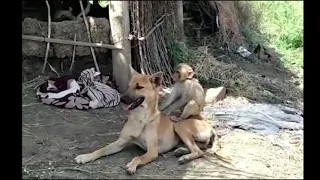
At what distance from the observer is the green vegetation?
875cm

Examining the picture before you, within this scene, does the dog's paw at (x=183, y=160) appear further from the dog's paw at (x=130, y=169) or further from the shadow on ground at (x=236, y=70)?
the shadow on ground at (x=236, y=70)

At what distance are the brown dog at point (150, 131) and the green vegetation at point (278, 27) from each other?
4.11 m

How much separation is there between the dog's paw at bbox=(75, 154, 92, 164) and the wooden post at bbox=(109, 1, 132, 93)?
6.09ft

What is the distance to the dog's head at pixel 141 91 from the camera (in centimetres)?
411

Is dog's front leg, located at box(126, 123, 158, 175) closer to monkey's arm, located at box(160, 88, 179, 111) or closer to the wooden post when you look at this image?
monkey's arm, located at box(160, 88, 179, 111)

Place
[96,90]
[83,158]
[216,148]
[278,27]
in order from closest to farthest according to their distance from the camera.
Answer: [83,158] → [216,148] → [96,90] → [278,27]

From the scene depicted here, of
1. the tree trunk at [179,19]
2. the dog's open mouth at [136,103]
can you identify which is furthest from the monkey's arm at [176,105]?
the tree trunk at [179,19]

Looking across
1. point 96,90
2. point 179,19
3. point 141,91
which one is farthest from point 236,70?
point 141,91

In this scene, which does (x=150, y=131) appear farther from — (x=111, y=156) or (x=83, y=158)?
(x=83, y=158)

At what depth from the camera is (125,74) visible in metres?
5.99

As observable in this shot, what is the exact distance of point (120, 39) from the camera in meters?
5.91

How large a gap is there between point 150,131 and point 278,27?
6.19m

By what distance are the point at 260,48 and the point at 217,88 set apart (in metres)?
2.41
